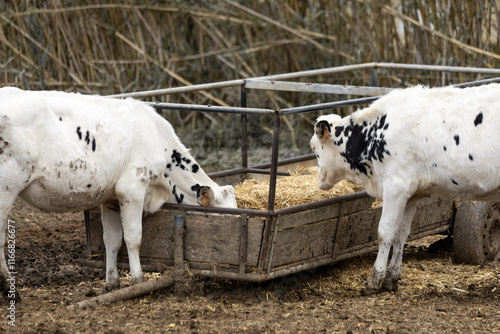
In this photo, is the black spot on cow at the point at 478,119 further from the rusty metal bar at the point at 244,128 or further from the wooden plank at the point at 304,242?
the rusty metal bar at the point at 244,128

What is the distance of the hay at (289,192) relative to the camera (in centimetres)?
716

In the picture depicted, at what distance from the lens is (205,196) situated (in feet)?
22.0

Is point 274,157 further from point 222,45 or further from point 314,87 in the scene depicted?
point 222,45

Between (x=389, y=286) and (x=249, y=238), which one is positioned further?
(x=389, y=286)

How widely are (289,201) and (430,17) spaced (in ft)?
18.4

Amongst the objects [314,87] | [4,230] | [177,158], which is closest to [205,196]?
[177,158]

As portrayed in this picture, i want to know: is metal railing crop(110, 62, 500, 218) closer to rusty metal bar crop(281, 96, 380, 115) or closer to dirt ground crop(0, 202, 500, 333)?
rusty metal bar crop(281, 96, 380, 115)

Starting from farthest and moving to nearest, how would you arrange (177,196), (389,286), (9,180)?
(177,196), (389,286), (9,180)

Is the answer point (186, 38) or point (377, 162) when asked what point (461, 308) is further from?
point (186, 38)

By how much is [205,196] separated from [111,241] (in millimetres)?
885

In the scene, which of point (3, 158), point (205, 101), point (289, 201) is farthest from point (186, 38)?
point (3, 158)

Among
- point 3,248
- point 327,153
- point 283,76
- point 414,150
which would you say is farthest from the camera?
point 283,76

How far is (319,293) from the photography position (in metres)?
6.88

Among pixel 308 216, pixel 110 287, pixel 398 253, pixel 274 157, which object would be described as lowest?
pixel 110 287
